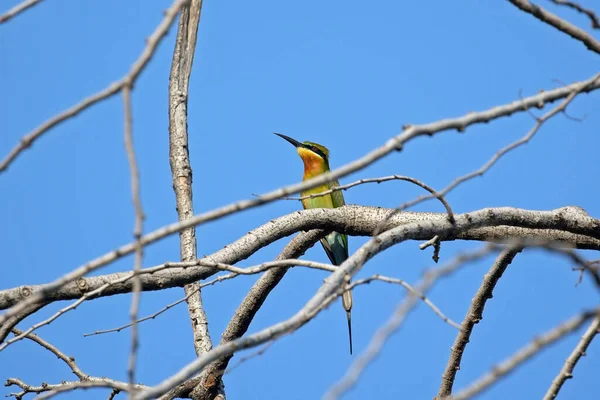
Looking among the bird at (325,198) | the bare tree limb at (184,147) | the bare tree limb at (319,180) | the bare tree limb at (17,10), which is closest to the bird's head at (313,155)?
the bird at (325,198)

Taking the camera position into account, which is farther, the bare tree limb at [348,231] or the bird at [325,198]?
the bird at [325,198]

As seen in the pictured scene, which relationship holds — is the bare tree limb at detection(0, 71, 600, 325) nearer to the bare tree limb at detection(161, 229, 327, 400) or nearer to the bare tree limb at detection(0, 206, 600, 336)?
the bare tree limb at detection(0, 206, 600, 336)

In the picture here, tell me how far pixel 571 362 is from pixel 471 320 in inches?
67.3

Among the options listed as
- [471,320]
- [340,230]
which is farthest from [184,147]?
[471,320]

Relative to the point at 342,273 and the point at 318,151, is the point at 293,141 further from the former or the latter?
the point at 342,273

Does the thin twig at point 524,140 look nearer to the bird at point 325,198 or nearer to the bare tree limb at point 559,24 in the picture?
the bare tree limb at point 559,24

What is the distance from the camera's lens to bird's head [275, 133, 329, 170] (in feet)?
22.5

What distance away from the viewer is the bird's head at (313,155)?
22.5 feet

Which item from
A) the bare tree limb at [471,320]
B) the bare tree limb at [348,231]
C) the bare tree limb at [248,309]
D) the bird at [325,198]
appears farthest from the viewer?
the bird at [325,198]

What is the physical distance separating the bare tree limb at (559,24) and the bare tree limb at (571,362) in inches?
29.0

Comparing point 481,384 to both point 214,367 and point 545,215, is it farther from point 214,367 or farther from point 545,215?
point 214,367

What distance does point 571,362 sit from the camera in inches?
64.5

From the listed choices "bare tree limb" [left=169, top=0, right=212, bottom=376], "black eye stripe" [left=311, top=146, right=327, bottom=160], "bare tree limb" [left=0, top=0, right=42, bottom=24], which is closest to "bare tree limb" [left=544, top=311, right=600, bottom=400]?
"bare tree limb" [left=0, top=0, right=42, bottom=24]

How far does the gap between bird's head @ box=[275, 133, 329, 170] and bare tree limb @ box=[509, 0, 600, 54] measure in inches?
190
